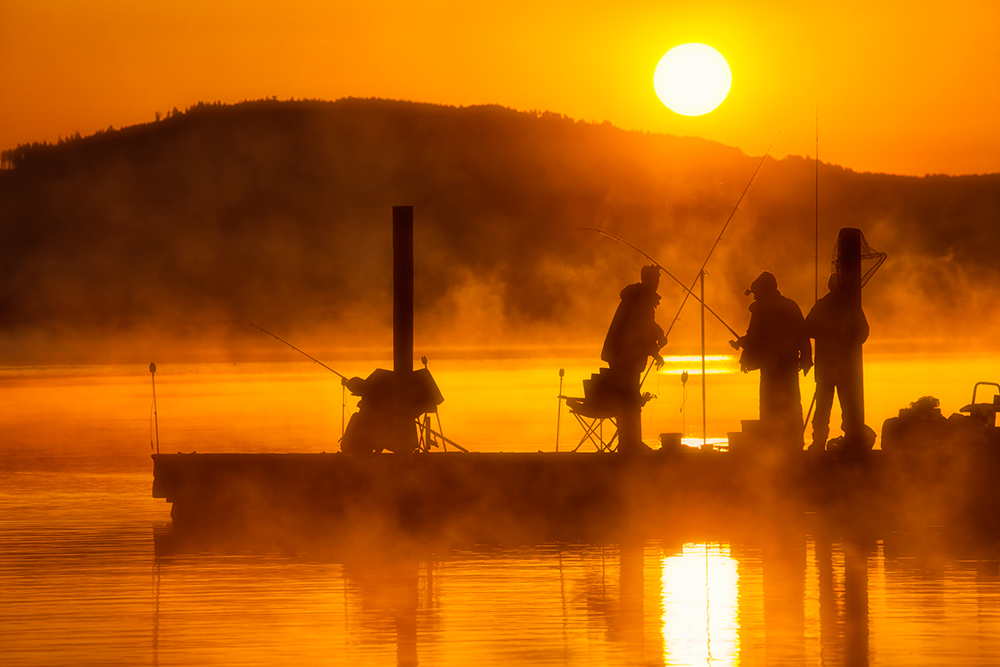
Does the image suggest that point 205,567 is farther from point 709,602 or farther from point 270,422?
point 270,422

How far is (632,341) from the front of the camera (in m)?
12.7

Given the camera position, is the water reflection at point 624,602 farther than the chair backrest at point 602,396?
No

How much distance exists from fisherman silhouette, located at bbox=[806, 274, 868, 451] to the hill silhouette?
340ft

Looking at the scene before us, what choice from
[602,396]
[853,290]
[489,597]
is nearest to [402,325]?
[602,396]

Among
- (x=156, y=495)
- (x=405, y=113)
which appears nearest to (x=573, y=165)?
(x=405, y=113)

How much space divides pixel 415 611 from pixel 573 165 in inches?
5400

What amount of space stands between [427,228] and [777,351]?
124m

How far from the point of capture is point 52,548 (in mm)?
11406

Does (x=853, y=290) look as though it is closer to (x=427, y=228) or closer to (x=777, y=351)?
(x=777, y=351)

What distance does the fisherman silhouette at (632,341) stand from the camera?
12633 millimetres

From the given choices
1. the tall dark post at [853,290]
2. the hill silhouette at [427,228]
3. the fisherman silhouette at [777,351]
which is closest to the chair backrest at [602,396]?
the fisherman silhouette at [777,351]

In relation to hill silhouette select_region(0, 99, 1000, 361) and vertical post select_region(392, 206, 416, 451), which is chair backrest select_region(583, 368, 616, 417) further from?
hill silhouette select_region(0, 99, 1000, 361)

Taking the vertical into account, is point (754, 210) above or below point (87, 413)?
above

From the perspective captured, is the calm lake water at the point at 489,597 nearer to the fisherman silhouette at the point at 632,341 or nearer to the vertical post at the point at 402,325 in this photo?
the fisherman silhouette at the point at 632,341
